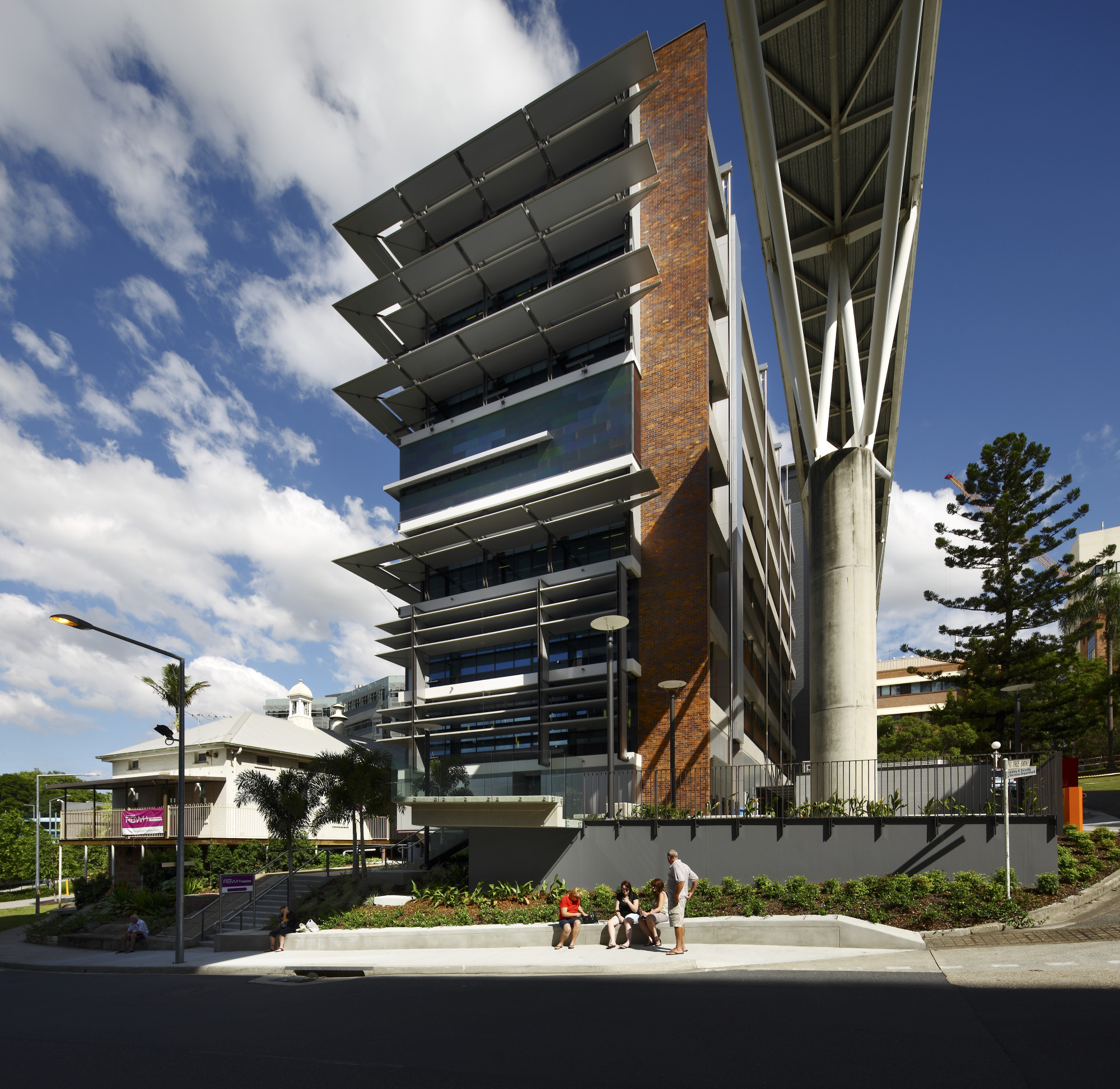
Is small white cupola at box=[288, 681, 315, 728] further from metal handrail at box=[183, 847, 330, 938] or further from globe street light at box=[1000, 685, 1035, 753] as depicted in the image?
globe street light at box=[1000, 685, 1035, 753]

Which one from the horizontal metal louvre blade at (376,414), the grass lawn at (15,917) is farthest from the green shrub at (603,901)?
the grass lawn at (15,917)

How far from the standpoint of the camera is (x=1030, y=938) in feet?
42.3

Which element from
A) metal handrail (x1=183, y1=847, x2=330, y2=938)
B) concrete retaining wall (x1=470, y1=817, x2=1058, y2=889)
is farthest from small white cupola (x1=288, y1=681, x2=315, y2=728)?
concrete retaining wall (x1=470, y1=817, x2=1058, y2=889)

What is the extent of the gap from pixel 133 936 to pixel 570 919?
60.0 feet

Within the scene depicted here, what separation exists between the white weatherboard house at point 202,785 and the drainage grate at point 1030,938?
30.3m

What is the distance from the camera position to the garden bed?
14.3 metres

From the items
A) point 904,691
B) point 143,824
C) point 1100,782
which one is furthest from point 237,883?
point 904,691

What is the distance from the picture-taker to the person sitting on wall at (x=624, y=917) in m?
15.9

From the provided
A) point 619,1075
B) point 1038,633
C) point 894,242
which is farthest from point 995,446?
point 619,1075

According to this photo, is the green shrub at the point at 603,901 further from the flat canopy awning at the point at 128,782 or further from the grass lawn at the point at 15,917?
the grass lawn at the point at 15,917

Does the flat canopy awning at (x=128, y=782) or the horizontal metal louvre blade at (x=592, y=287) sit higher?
the horizontal metal louvre blade at (x=592, y=287)

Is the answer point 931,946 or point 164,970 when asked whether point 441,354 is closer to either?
point 164,970

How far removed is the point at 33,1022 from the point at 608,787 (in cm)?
1191

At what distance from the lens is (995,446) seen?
129 feet
